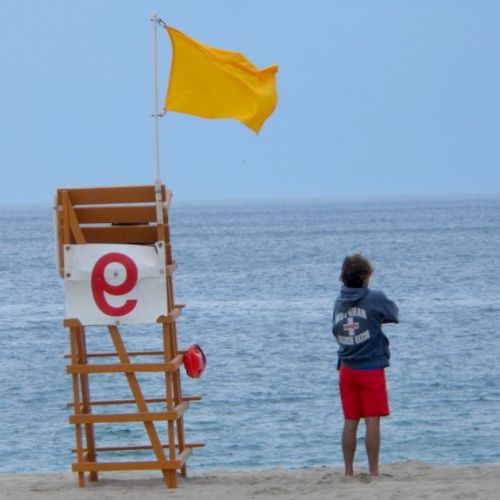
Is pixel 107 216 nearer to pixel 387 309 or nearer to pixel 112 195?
pixel 112 195

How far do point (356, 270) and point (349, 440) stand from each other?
50.4 inches

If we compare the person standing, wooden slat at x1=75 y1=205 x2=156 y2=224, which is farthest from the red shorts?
wooden slat at x1=75 y1=205 x2=156 y2=224

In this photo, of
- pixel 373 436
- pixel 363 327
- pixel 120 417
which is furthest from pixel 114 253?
pixel 373 436

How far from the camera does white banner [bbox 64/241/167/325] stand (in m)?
9.09

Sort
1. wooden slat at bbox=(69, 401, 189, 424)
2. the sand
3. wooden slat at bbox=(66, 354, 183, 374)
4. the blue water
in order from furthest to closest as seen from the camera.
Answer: the blue water < wooden slat at bbox=(69, 401, 189, 424) < wooden slat at bbox=(66, 354, 183, 374) < the sand

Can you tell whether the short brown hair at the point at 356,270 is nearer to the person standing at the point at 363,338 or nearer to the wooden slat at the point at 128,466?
the person standing at the point at 363,338

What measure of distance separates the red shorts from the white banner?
1.42 meters

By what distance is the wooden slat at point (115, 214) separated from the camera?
9.16 meters

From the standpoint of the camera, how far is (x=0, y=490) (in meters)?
9.65

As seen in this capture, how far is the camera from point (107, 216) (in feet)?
30.2

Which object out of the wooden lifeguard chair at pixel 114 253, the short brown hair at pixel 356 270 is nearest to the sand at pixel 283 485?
the wooden lifeguard chair at pixel 114 253

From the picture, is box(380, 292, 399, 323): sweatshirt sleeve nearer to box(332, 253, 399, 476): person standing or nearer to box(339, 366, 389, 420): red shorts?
box(332, 253, 399, 476): person standing

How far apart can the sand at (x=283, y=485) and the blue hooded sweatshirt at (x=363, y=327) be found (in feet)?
2.87

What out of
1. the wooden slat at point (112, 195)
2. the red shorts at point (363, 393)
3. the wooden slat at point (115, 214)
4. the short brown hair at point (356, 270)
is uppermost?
the wooden slat at point (112, 195)
